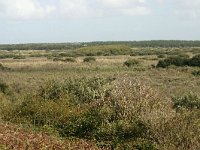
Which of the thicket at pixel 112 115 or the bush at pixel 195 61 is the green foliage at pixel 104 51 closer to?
the bush at pixel 195 61

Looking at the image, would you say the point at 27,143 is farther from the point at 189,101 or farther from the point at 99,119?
the point at 189,101

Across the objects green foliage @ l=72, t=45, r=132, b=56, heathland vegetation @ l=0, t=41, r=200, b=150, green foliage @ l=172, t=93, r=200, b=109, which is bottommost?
green foliage @ l=72, t=45, r=132, b=56

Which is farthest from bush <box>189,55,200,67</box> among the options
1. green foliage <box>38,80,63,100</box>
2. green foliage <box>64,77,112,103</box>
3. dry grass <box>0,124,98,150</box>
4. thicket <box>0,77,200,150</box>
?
dry grass <box>0,124,98,150</box>

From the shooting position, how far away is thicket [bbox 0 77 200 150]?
501 inches

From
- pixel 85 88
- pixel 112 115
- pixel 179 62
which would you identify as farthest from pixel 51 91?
pixel 179 62

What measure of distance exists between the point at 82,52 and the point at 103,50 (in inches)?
380

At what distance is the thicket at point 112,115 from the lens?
41.8 feet

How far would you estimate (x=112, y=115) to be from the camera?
15.7m

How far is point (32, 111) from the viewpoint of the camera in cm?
1759

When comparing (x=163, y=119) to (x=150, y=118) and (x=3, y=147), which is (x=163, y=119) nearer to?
(x=150, y=118)

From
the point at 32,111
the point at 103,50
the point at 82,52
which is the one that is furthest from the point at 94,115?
the point at 103,50

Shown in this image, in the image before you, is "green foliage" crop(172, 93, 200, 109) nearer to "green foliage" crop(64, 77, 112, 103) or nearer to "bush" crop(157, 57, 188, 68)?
"green foliage" crop(64, 77, 112, 103)

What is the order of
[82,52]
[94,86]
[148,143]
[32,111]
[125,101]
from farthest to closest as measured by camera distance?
[82,52]
[94,86]
[32,111]
[125,101]
[148,143]

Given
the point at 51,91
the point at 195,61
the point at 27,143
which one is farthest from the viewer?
the point at 195,61
